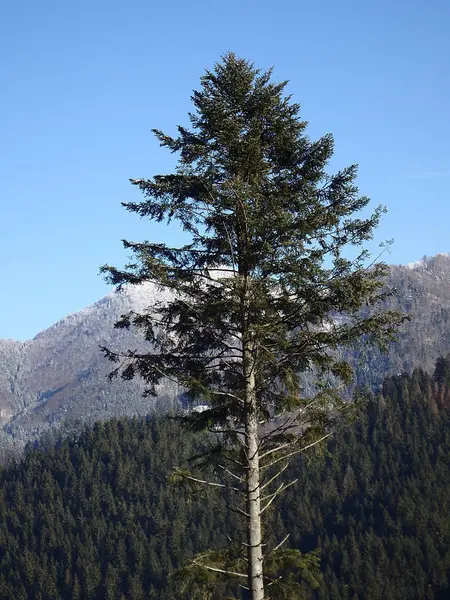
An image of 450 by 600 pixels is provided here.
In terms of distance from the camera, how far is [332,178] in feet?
61.4

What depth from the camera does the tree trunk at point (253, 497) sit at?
16906 mm

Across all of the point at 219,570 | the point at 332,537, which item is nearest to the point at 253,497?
the point at 219,570

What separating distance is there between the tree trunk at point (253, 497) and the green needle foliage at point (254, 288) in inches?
1.3

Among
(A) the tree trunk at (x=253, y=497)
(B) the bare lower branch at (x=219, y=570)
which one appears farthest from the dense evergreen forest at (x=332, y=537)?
(A) the tree trunk at (x=253, y=497)

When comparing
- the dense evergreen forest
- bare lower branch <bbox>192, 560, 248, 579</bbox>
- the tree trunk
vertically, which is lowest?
the dense evergreen forest

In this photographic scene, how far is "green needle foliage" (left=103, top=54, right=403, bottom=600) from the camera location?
57.6 ft

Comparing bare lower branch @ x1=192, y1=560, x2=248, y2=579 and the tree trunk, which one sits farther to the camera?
bare lower branch @ x1=192, y1=560, x2=248, y2=579

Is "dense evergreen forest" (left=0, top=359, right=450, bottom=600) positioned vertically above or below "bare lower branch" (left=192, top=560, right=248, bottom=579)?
below

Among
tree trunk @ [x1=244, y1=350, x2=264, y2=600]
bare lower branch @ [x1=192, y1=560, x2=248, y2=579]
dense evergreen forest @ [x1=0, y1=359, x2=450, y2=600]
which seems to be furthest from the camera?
dense evergreen forest @ [x1=0, y1=359, x2=450, y2=600]

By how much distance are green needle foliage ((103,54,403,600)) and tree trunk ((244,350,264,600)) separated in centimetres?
3

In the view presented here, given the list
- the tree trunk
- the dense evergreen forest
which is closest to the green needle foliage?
the tree trunk

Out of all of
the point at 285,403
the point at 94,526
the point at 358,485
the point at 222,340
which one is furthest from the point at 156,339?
the point at 94,526

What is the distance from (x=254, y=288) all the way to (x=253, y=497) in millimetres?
4972

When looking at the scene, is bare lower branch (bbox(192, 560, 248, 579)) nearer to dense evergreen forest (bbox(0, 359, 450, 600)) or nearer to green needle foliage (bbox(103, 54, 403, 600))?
green needle foliage (bbox(103, 54, 403, 600))
